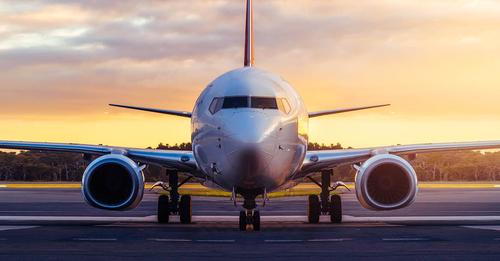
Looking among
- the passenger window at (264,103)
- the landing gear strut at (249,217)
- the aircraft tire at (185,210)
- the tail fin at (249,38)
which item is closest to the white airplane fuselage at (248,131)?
the passenger window at (264,103)

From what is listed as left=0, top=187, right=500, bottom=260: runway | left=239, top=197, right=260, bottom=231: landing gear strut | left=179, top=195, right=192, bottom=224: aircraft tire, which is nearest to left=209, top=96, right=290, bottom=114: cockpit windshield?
left=239, top=197, right=260, bottom=231: landing gear strut

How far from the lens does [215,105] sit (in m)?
17.7

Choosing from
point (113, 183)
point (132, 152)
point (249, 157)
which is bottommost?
point (113, 183)

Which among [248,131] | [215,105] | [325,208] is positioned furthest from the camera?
[325,208]

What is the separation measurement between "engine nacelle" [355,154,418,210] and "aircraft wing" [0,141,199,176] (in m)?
4.26

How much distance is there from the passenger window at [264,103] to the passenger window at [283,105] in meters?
0.15

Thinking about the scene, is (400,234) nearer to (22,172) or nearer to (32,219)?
(32,219)

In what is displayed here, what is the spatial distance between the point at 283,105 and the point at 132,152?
5447mm

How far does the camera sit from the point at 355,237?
52.1 ft

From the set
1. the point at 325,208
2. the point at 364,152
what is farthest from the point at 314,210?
the point at 364,152

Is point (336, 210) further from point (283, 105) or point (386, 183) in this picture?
point (283, 105)

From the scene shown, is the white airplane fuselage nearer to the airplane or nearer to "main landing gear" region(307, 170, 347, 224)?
the airplane

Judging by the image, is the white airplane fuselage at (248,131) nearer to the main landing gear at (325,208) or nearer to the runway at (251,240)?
the runway at (251,240)

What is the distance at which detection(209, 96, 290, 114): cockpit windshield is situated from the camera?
17.1 metres
